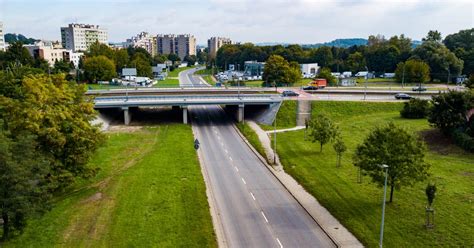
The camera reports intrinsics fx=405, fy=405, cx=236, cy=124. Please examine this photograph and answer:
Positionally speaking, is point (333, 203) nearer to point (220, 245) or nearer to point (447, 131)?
point (220, 245)

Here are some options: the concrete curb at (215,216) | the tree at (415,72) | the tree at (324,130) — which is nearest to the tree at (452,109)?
the tree at (324,130)

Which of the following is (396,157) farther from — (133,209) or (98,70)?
(98,70)

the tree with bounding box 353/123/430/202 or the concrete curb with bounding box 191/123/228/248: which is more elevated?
the tree with bounding box 353/123/430/202

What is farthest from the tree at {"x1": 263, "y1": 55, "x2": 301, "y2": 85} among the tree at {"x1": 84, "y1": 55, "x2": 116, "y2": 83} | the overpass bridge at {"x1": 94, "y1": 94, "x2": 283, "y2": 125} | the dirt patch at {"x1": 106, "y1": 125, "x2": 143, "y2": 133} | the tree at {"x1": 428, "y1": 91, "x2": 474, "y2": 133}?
the tree at {"x1": 428, "y1": 91, "x2": 474, "y2": 133}

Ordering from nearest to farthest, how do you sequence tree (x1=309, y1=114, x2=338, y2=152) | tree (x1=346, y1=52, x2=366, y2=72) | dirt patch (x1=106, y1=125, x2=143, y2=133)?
tree (x1=309, y1=114, x2=338, y2=152) < dirt patch (x1=106, y1=125, x2=143, y2=133) < tree (x1=346, y1=52, x2=366, y2=72)

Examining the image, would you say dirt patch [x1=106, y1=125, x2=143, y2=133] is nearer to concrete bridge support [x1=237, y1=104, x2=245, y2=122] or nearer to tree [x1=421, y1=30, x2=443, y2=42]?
concrete bridge support [x1=237, y1=104, x2=245, y2=122]

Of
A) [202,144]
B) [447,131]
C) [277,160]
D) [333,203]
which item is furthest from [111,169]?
[447,131]

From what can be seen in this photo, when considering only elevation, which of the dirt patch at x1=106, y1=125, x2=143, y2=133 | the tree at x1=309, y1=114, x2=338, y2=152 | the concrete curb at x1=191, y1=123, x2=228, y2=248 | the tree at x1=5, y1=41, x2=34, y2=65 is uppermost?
the tree at x1=5, y1=41, x2=34, y2=65

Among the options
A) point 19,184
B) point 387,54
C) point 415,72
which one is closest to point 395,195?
point 19,184
